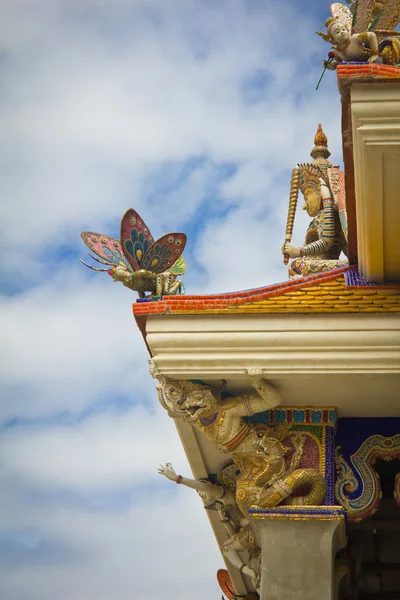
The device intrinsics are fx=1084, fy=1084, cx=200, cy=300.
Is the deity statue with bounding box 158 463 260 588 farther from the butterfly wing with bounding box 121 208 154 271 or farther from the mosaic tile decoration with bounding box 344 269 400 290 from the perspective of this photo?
the mosaic tile decoration with bounding box 344 269 400 290

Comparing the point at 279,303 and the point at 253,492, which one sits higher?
the point at 279,303

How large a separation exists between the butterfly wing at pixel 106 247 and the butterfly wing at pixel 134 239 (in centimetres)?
9

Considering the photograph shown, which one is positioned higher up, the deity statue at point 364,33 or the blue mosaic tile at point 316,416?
the deity statue at point 364,33

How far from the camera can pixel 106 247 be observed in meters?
9.48

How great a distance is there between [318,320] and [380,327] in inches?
20.0

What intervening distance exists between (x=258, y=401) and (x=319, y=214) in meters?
2.44

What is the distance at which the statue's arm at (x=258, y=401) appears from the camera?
29.2 feet

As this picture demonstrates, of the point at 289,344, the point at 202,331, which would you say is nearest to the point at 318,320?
the point at 289,344

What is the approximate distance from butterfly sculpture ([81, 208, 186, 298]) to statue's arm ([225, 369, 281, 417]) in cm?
113

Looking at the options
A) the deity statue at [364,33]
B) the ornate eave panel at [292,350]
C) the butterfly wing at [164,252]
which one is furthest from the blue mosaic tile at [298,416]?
the deity statue at [364,33]

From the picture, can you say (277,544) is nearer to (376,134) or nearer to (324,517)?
(324,517)

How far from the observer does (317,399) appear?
30.0 feet

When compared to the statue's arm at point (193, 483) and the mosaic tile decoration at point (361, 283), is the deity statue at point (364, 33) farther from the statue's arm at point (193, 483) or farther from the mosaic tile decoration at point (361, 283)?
the statue's arm at point (193, 483)

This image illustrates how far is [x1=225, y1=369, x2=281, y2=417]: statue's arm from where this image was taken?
889cm
